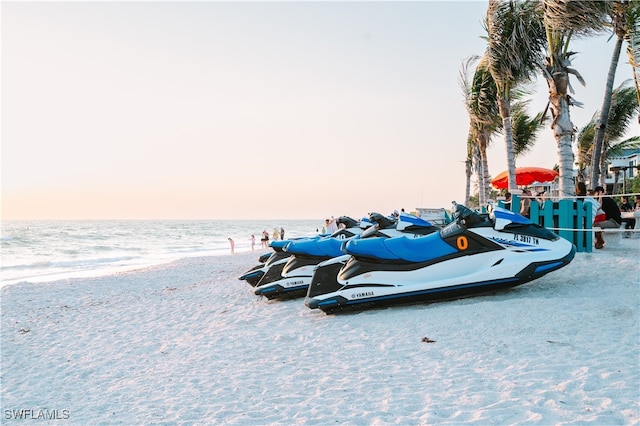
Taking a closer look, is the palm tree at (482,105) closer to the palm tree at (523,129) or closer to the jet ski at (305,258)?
the palm tree at (523,129)

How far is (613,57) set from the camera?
1587 centimetres

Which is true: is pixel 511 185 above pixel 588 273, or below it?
above

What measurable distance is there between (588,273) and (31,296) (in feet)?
41.2

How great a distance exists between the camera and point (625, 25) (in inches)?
483

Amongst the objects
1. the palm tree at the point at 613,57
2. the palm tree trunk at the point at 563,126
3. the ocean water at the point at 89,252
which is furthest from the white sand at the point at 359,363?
the ocean water at the point at 89,252

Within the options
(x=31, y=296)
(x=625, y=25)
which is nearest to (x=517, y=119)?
(x=625, y=25)

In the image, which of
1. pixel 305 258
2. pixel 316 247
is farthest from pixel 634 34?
pixel 305 258

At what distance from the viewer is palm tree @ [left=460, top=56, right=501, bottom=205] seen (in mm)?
19875

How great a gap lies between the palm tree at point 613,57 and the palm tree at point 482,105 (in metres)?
3.81

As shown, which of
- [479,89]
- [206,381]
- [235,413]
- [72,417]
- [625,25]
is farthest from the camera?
[479,89]

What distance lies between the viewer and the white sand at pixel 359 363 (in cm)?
379

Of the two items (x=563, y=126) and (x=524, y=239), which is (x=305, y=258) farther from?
(x=563, y=126)

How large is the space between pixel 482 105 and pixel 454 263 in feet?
51.1

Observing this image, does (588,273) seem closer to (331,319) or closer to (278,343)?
(331,319)
